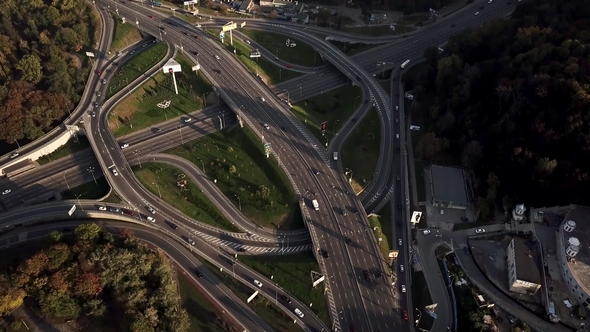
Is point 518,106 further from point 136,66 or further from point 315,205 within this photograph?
point 136,66

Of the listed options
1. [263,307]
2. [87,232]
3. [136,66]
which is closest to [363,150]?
[263,307]

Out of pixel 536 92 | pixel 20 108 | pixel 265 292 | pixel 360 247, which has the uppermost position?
pixel 536 92

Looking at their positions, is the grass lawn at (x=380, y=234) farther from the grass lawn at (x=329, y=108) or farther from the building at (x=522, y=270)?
the grass lawn at (x=329, y=108)

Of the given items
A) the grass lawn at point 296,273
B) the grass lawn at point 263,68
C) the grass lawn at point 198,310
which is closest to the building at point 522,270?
the grass lawn at point 296,273

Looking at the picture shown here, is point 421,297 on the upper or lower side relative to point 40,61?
lower

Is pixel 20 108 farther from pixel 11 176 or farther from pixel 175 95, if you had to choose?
pixel 175 95

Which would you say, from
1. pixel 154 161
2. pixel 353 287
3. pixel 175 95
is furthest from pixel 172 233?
pixel 175 95
